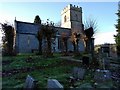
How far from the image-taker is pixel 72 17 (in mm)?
55156

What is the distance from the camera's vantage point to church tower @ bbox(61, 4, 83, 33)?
54844 millimetres

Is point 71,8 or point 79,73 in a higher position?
point 71,8

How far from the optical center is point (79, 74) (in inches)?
425

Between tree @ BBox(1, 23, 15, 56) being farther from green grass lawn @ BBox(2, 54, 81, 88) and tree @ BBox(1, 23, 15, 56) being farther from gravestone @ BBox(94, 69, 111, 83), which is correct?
gravestone @ BBox(94, 69, 111, 83)

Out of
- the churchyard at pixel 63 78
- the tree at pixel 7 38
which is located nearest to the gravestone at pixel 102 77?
the churchyard at pixel 63 78

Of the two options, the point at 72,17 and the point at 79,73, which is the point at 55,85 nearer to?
the point at 79,73

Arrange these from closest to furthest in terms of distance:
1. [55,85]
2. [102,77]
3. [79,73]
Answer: [55,85], [102,77], [79,73]

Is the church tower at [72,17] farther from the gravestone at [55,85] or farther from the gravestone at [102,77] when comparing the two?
the gravestone at [55,85]

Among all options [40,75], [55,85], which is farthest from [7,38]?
[55,85]

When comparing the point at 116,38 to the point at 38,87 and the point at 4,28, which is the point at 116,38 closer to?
the point at 4,28

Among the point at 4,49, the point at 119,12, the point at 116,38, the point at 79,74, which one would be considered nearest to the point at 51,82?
the point at 79,74

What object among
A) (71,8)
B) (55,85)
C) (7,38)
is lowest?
(55,85)

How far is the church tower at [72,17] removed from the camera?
54844 mm

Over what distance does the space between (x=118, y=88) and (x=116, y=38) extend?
3004cm
